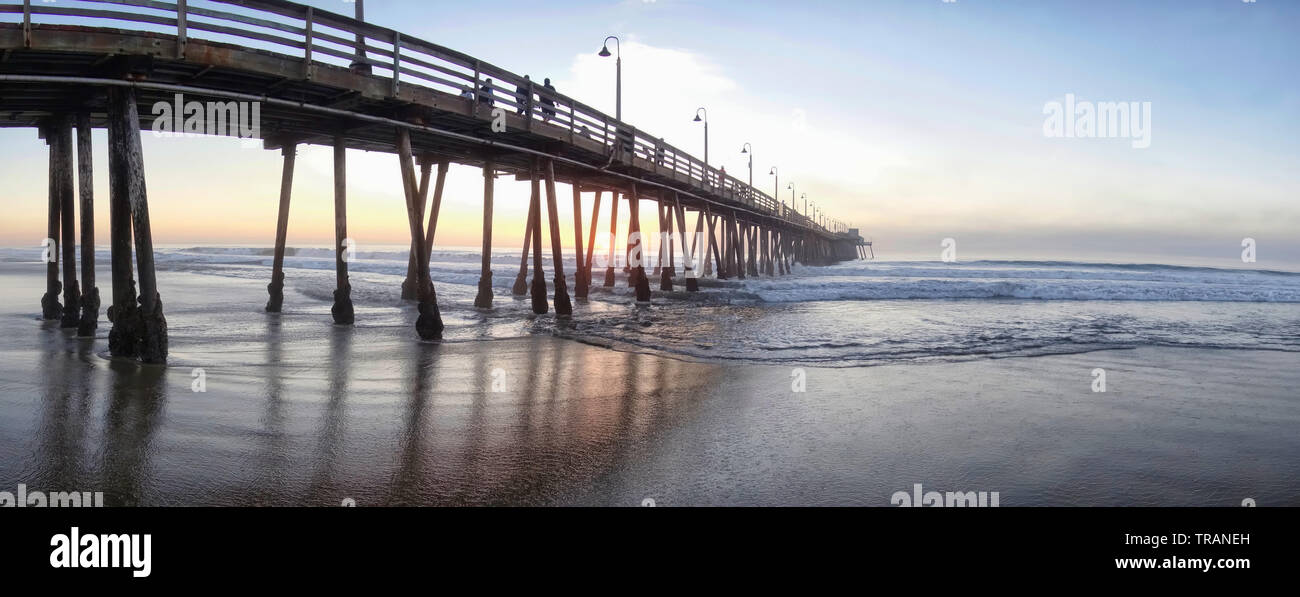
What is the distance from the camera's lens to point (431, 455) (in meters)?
4.63

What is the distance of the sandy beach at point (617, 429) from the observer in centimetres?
405

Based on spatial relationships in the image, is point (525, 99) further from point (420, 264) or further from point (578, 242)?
point (578, 242)

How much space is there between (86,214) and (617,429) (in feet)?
32.7

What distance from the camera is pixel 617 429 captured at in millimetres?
5535

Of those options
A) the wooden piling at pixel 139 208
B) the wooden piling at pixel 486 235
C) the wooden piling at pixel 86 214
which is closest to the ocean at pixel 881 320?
the wooden piling at pixel 486 235

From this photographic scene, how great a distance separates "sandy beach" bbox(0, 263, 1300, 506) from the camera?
405 cm

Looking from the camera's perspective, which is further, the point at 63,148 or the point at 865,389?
the point at 63,148

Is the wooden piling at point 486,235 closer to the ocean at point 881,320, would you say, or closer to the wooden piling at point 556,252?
the ocean at point 881,320

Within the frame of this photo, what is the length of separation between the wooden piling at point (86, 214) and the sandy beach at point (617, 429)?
69cm

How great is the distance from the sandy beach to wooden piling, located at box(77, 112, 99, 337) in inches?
27.0

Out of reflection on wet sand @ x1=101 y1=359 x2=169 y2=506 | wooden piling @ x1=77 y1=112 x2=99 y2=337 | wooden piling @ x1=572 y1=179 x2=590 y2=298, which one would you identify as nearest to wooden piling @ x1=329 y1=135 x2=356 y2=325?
wooden piling @ x1=77 y1=112 x2=99 y2=337

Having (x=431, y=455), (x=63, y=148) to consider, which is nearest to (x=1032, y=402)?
(x=431, y=455)
